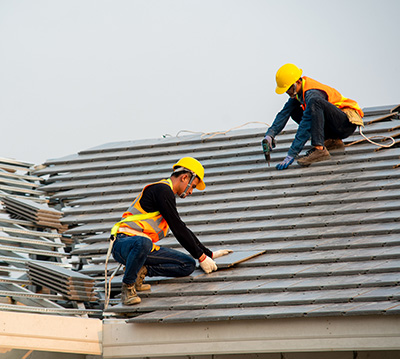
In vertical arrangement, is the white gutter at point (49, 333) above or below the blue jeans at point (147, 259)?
below

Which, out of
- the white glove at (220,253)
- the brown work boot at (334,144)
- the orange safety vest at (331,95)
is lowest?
the white glove at (220,253)

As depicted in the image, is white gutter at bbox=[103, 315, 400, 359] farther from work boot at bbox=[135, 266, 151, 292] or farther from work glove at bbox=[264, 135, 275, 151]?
work glove at bbox=[264, 135, 275, 151]

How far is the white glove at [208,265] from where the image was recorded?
6.29m

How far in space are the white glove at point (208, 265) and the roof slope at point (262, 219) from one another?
7cm

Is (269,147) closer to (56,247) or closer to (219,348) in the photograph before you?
(56,247)

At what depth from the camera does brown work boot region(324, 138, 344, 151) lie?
27.6 ft

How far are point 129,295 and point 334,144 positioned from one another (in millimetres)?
3553

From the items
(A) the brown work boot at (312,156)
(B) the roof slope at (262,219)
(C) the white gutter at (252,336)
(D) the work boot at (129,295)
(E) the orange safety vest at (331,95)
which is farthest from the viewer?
(E) the orange safety vest at (331,95)

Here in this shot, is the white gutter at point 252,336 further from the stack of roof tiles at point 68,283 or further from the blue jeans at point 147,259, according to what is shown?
the stack of roof tiles at point 68,283

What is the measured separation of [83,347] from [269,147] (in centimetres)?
357

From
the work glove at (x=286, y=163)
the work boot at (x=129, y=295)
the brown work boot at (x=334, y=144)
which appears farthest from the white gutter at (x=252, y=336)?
the brown work boot at (x=334, y=144)

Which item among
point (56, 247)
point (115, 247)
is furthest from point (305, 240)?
point (56, 247)

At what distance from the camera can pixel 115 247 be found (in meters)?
6.24

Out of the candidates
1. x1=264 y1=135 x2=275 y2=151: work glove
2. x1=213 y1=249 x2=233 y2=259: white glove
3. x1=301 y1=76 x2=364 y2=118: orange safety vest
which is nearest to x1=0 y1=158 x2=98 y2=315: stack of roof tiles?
x1=213 y1=249 x2=233 y2=259: white glove
